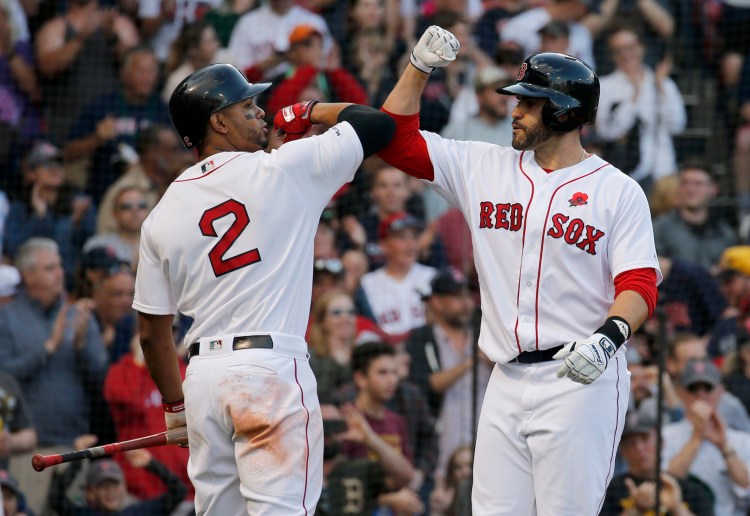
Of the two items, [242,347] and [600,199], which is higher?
[600,199]

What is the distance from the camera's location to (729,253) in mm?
8922

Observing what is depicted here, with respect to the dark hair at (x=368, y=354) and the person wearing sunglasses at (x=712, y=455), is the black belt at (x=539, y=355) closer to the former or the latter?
the dark hair at (x=368, y=354)

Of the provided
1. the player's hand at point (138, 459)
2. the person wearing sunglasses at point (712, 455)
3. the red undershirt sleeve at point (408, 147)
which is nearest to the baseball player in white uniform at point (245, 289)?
the red undershirt sleeve at point (408, 147)

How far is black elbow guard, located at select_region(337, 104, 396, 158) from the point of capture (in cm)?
448

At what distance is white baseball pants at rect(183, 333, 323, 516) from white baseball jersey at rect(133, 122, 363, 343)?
10 cm

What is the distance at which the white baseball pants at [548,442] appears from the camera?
4348 mm

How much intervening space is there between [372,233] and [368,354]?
1.43 metres

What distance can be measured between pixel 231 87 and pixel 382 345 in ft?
11.1

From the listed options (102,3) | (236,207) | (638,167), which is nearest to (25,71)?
(102,3)

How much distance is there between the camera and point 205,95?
4.43m

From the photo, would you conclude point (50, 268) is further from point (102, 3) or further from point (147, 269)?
point (147, 269)

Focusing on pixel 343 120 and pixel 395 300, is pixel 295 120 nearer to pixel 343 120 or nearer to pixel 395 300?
pixel 343 120

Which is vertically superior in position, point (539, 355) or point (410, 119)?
point (410, 119)

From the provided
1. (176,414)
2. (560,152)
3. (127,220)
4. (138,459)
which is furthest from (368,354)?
(560,152)
